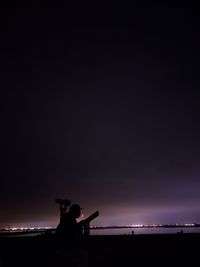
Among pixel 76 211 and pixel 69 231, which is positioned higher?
pixel 76 211

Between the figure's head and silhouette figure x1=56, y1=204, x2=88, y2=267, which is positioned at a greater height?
the figure's head

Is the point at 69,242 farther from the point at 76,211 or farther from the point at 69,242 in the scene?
the point at 76,211

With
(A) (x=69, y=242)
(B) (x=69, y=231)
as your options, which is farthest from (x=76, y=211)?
(A) (x=69, y=242)

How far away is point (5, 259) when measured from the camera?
12.5m

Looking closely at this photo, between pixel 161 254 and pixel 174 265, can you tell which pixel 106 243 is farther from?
pixel 174 265

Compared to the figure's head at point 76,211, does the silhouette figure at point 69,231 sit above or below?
below

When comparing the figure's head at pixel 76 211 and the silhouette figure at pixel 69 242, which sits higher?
the figure's head at pixel 76 211

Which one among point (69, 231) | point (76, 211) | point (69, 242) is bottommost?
point (69, 242)

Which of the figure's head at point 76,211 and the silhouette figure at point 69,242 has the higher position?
the figure's head at point 76,211

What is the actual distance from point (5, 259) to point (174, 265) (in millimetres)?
5653

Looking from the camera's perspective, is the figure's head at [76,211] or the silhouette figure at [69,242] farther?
the figure's head at [76,211]

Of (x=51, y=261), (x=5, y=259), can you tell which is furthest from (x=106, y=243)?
(x=51, y=261)

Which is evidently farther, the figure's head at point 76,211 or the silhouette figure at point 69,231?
the figure's head at point 76,211

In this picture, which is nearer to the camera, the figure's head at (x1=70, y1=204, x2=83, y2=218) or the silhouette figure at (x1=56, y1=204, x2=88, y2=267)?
the silhouette figure at (x1=56, y1=204, x2=88, y2=267)
